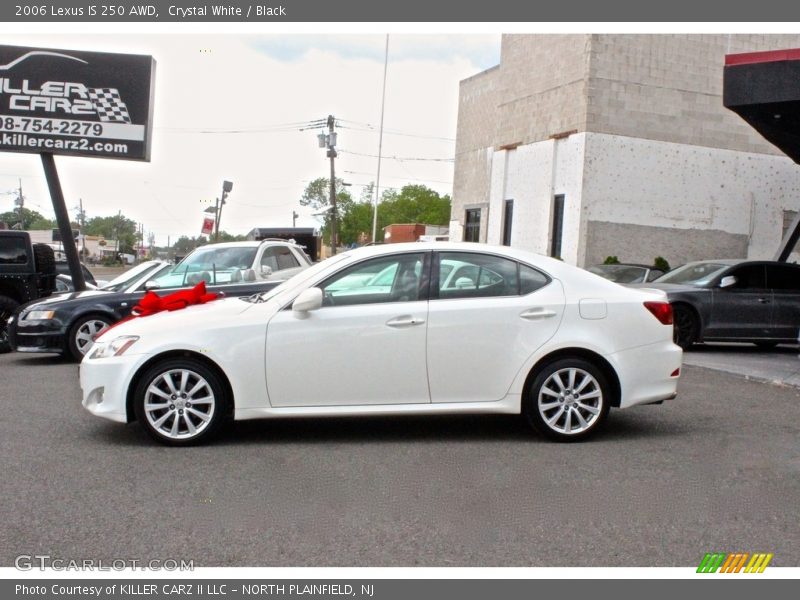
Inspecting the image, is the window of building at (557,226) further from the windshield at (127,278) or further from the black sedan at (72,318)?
the black sedan at (72,318)

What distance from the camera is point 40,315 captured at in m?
12.5

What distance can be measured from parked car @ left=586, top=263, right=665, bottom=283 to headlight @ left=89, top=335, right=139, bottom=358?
41.2 feet

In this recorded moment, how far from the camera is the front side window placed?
7.06 meters

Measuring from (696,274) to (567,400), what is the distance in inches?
344

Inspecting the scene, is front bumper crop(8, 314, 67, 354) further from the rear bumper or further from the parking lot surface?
the rear bumper

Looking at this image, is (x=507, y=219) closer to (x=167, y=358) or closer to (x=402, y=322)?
(x=402, y=322)

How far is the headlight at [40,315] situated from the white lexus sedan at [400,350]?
5806mm

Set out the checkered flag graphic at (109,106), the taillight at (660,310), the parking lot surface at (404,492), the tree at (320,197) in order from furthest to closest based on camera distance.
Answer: the tree at (320,197) < the checkered flag graphic at (109,106) < the taillight at (660,310) < the parking lot surface at (404,492)

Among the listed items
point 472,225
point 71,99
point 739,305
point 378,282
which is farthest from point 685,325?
point 472,225

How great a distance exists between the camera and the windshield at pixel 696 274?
47.8ft

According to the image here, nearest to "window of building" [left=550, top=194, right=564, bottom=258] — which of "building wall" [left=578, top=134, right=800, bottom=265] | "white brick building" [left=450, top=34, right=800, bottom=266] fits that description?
"white brick building" [left=450, top=34, right=800, bottom=266]

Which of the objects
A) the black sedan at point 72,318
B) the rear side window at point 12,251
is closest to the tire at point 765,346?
the black sedan at point 72,318

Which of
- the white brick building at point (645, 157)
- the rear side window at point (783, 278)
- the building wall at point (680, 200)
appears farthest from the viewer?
the building wall at point (680, 200)

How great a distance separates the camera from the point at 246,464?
6.44 m
